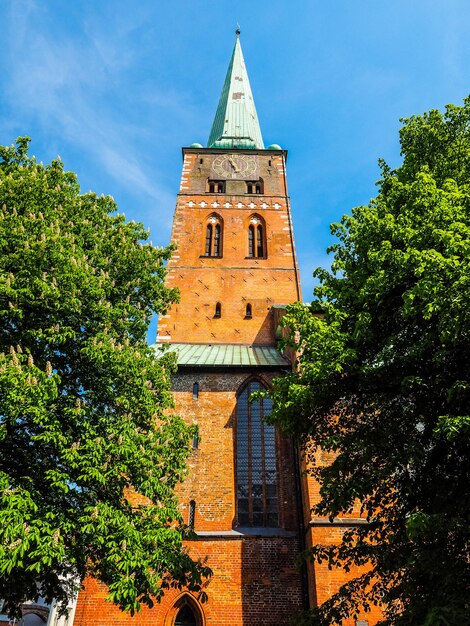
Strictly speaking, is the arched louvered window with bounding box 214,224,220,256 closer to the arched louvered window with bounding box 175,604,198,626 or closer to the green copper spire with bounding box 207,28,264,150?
the green copper spire with bounding box 207,28,264,150

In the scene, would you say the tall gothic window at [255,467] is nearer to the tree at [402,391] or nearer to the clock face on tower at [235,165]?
the tree at [402,391]

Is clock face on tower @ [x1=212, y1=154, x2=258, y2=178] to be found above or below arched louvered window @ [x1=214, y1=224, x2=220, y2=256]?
above

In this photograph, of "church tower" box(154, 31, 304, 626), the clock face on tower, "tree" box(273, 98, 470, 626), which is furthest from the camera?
the clock face on tower

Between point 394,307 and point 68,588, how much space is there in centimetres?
830

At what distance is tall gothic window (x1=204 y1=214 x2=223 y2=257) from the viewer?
22869 mm

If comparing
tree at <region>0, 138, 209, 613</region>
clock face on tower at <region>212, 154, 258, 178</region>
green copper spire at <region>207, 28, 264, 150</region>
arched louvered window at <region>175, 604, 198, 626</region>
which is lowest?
arched louvered window at <region>175, 604, 198, 626</region>

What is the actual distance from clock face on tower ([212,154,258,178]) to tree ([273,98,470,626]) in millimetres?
17734

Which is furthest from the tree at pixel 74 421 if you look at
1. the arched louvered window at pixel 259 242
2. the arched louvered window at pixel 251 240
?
the arched louvered window at pixel 259 242

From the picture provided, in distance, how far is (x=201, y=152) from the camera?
2689 centimetres

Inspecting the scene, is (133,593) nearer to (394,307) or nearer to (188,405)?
(394,307)

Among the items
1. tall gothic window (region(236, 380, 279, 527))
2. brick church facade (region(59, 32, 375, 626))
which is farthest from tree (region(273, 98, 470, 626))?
tall gothic window (region(236, 380, 279, 527))

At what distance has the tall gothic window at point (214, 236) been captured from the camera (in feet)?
75.0

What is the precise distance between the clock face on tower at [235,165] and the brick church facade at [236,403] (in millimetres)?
68

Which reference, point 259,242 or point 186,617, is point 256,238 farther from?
point 186,617
